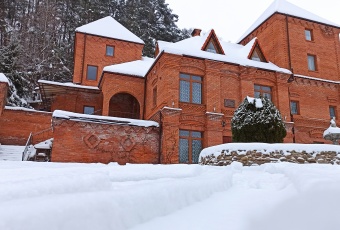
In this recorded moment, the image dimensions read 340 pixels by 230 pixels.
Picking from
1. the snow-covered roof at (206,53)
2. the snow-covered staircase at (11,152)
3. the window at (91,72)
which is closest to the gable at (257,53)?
the snow-covered roof at (206,53)

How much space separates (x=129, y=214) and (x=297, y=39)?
72.4 feet

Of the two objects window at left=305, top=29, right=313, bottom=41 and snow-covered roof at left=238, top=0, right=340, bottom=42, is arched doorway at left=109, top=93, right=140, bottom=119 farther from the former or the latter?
window at left=305, top=29, right=313, bottom=41

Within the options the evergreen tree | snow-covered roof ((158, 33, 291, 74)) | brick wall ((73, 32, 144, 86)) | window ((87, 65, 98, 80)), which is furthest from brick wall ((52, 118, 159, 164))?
window ((87, 65, 98, 80))

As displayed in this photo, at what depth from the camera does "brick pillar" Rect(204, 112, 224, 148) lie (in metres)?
15.6

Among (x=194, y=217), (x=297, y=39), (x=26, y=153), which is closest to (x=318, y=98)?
(x=297, y=39)

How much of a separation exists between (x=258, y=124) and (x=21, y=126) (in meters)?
13.1

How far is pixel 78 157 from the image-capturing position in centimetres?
1368

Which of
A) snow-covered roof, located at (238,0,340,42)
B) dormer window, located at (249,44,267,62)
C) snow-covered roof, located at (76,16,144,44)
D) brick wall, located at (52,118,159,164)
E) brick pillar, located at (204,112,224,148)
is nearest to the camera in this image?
brick wall, located at (52,118,159,164)

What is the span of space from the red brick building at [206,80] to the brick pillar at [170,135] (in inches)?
2.0

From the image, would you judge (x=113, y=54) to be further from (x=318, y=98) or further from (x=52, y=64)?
(x=318, y=98)

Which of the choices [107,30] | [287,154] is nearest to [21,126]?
[107,30]

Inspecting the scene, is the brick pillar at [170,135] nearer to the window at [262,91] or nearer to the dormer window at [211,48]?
the dormer window at [211,48]

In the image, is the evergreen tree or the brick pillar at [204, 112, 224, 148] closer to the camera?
the evergreen tree

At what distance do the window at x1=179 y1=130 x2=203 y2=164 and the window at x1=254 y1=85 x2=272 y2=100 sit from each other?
15.4 ft
